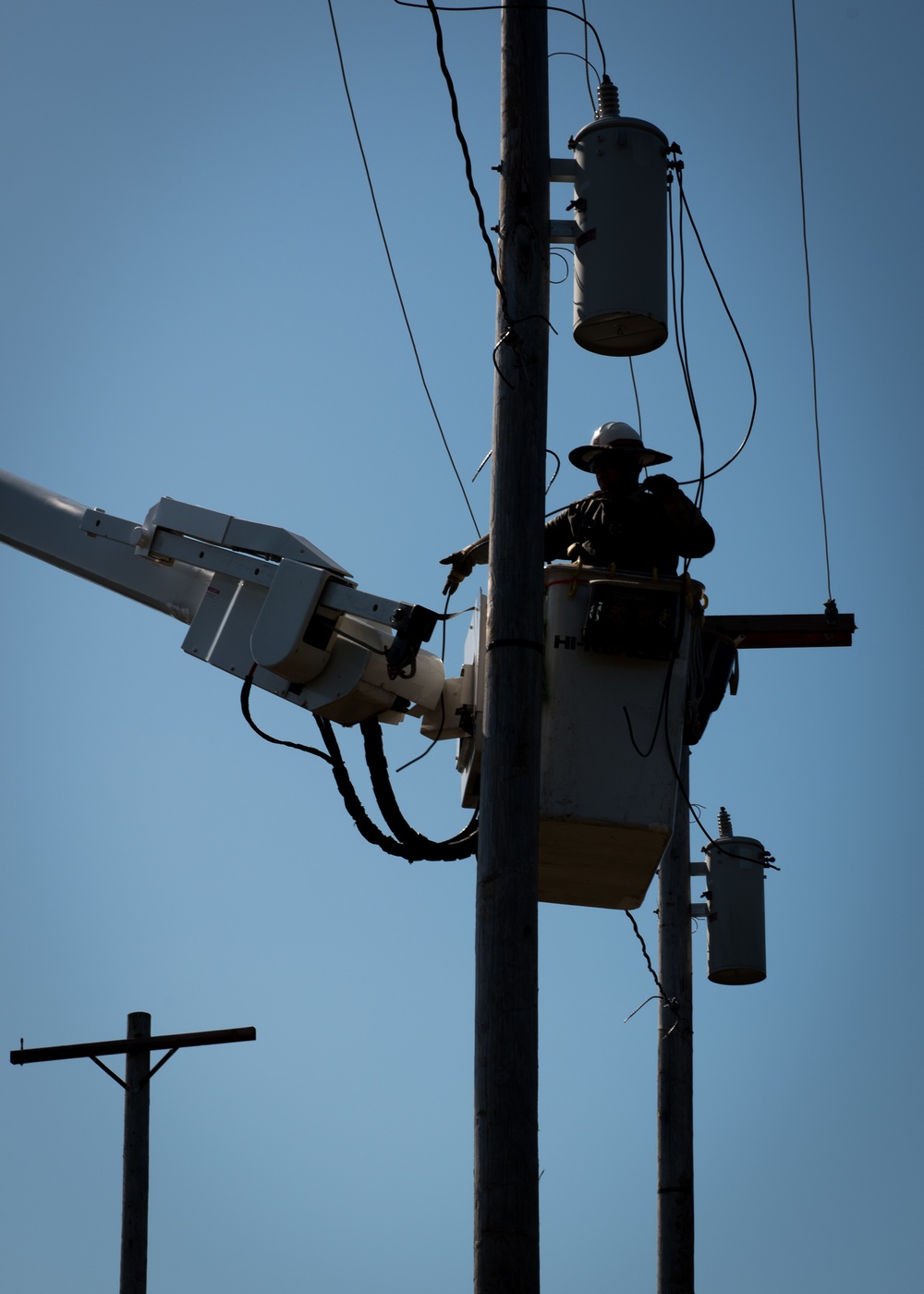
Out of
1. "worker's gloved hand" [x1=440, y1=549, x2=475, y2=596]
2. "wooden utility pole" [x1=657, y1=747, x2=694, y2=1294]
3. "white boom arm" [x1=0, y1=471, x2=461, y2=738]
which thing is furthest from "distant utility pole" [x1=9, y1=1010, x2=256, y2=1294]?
"worker's gloved hand" [x1=440, y1=549, x2=475, y2=596]

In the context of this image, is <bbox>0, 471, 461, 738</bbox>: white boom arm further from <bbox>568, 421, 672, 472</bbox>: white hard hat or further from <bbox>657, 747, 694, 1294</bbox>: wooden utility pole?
<bbox>657, 747, 694, 1294</bbox>: wooden utility pole

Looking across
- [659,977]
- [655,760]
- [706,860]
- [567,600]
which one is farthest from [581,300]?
[706,860]

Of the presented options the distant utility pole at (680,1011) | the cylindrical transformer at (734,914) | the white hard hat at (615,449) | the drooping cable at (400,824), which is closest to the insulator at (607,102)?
the white hard hat at (615,449)

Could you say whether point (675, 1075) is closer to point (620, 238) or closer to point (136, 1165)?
A: point (136, 1165)

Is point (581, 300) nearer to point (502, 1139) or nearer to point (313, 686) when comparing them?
point (313, 686)

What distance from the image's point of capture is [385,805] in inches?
299

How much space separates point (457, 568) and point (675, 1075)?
4558mm

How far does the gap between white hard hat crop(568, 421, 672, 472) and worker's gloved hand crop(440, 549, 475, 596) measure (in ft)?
2.91

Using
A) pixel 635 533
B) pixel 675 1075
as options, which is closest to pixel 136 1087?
pixel 675 1075

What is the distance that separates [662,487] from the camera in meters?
7.28

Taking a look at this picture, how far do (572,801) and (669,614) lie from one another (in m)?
0.79

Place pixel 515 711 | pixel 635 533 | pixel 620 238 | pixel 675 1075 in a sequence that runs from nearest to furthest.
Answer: pixel 515 711 < pixel 620 238 < pixel 635 533 < pixel 675 1075

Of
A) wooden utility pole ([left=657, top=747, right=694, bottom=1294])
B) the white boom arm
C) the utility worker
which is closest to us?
Answer: the utility worker

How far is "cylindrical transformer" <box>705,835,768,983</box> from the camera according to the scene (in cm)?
1234
